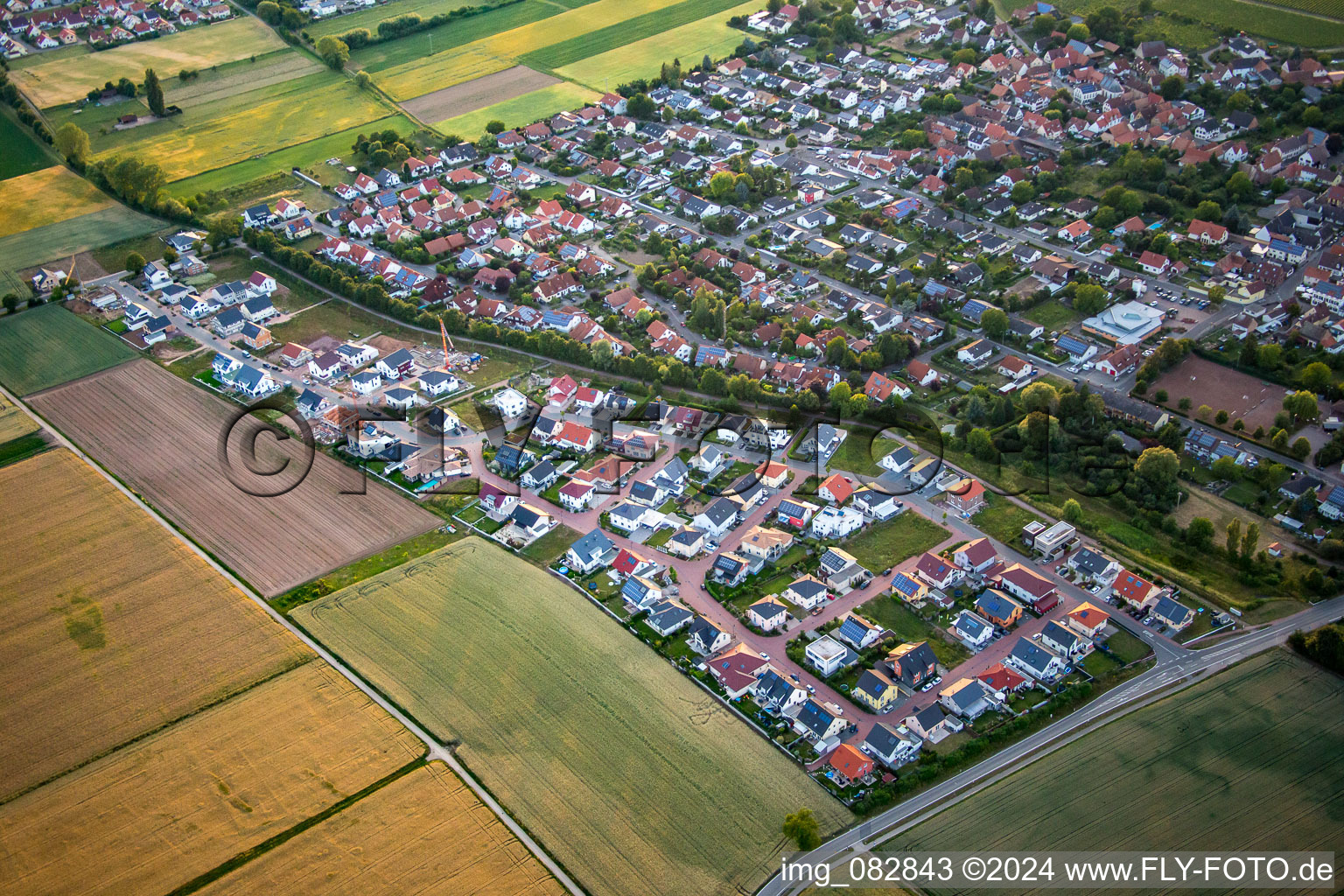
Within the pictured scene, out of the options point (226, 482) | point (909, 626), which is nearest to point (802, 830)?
point (909, 626)

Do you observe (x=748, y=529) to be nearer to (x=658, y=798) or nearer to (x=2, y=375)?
(x=658, y=798)

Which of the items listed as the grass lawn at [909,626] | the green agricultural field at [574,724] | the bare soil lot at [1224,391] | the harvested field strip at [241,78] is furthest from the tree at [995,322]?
the harvested field strip at [241,78]

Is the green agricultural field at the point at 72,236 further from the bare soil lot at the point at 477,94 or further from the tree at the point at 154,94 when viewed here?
the bare soil lot at the point at 477,94

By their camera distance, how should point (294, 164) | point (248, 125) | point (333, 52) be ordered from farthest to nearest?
point (333, 52)
point (248, 125)
point (294, 164)

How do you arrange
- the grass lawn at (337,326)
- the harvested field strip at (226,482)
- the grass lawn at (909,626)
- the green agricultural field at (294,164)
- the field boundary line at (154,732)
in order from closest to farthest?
the field boundary line at (154,732) < the grass lawn at (909,626) < the harvested field strip at (226,482) < the grass lawn at (337,326) < the green agricultural field at (294,164)

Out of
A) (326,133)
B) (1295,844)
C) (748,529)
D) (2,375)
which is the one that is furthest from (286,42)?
(1295,844)

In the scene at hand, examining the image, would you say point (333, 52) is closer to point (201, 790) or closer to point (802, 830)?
point (201, 790)
